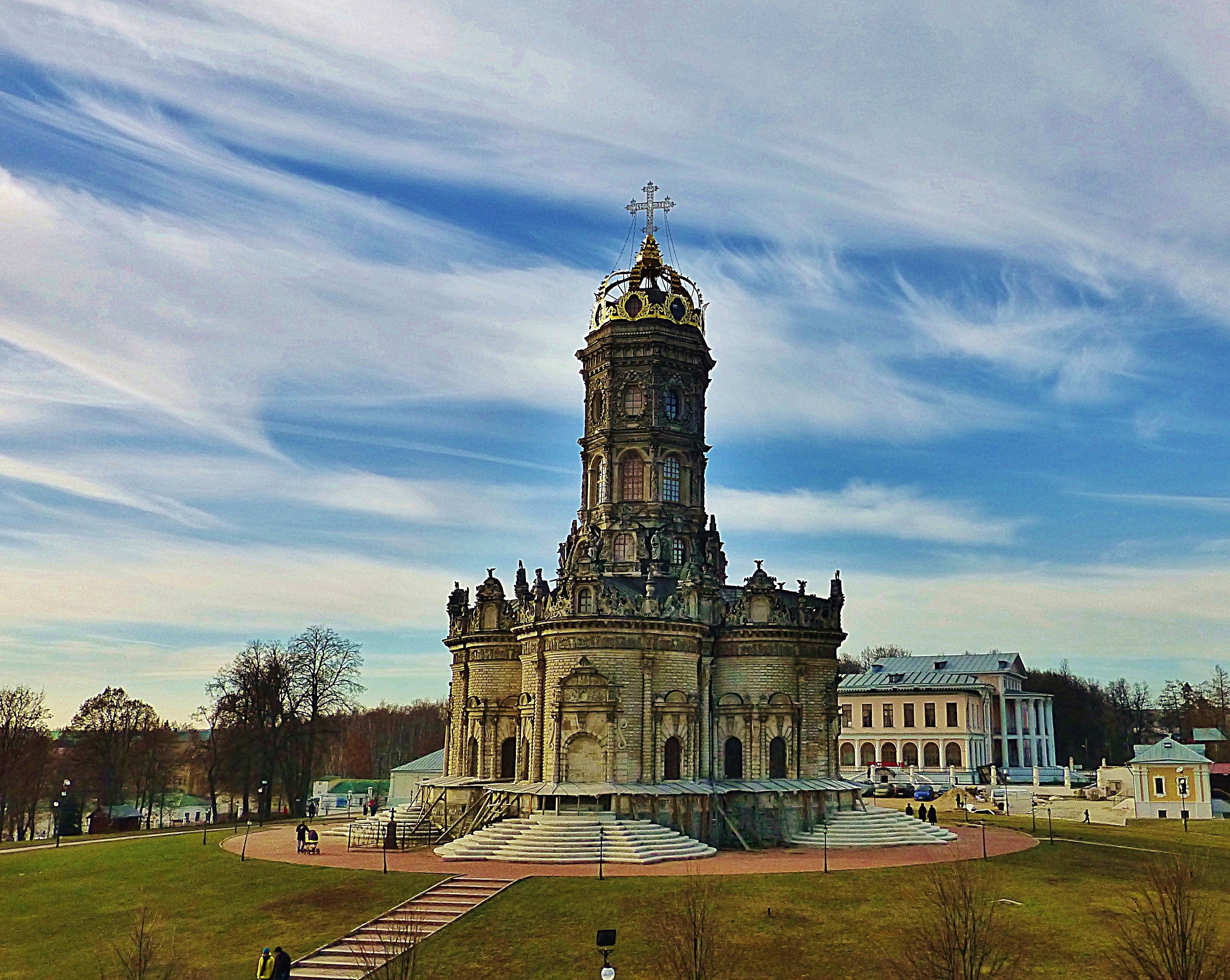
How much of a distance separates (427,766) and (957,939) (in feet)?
168

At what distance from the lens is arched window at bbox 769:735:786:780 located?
50.0 m

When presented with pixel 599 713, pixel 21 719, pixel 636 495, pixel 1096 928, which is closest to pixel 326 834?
pixel 599 713

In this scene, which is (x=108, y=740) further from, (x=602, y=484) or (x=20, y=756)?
(x=602, y=484)

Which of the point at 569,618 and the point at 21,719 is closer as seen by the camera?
the point at 569,618

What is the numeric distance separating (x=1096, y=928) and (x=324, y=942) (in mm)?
21205

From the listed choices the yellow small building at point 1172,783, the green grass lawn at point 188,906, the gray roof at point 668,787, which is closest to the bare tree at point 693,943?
the green grass lawn at point 188,906

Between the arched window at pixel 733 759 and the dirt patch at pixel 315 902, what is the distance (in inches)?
754

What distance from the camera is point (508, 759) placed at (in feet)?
175

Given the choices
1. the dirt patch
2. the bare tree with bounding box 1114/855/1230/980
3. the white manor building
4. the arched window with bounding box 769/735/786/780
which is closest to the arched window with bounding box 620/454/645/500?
the arched window with bounding box 769/735/786/780

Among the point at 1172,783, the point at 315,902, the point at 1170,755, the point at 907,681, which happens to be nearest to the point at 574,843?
the point at 315,902

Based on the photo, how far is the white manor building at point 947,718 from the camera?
89875 mm

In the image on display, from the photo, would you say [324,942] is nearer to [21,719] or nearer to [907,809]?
[907,809]

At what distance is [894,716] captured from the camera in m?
92.3

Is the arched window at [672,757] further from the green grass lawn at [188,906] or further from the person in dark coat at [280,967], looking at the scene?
the person in dark coat at [280,967]
